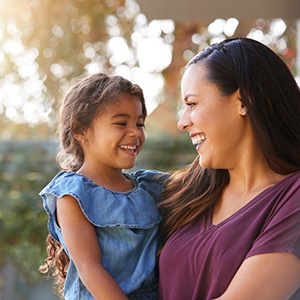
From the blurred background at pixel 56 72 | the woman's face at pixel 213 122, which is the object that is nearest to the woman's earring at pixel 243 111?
the woman's face at pixel 213 122

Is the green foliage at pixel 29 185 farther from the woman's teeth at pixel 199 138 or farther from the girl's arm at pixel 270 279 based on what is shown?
the girl's arm at pixel 270 279

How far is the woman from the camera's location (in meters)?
1.95

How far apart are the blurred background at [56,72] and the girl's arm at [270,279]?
3708 mm

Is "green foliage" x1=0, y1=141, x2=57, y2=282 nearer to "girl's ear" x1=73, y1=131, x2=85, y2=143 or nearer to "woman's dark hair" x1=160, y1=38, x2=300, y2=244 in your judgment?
"girl's ear" x1=73, y1=131, x2=85, y2=143

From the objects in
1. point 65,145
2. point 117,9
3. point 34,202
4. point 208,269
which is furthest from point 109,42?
point 208,269

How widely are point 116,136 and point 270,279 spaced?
69 centimetres

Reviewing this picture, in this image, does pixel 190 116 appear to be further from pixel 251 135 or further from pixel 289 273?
pixel 289 273

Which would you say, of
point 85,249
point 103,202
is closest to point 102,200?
point 103,202

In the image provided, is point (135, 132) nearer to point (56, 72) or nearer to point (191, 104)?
point (191, 104)

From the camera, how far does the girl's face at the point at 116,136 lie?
229 cm

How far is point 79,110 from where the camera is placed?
2.34 metres

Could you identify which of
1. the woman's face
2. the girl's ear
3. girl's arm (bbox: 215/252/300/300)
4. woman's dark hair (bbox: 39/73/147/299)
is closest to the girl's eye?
the woman's face

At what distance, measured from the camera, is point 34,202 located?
5559 mm

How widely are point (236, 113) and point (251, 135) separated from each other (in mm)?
75
